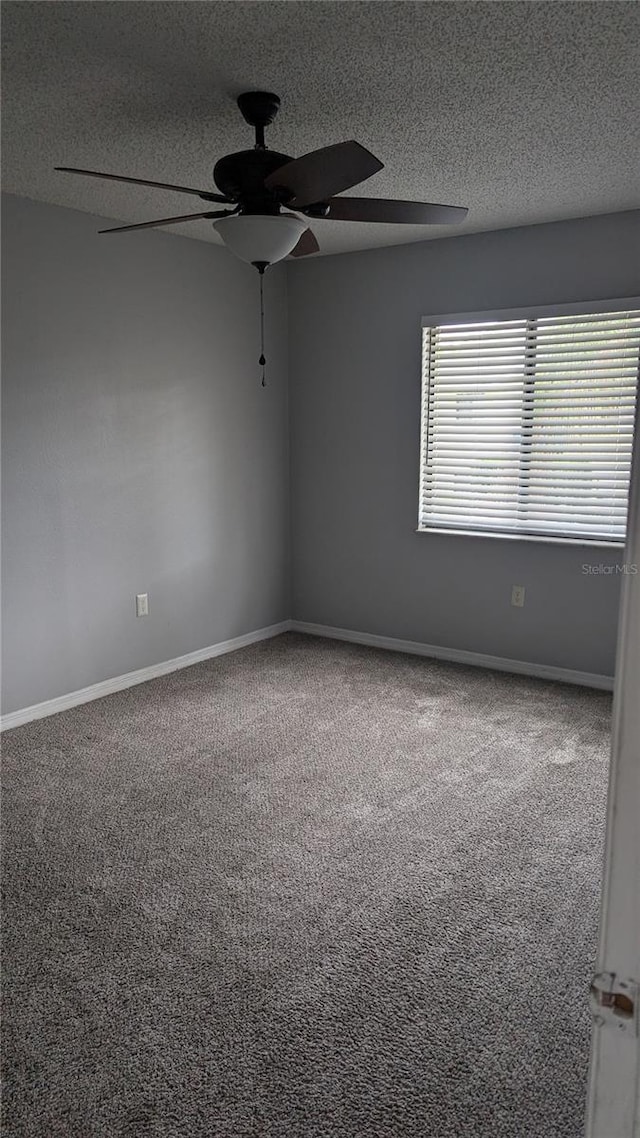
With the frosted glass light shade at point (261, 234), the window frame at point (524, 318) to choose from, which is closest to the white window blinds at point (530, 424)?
the window frame at point (524, 318)

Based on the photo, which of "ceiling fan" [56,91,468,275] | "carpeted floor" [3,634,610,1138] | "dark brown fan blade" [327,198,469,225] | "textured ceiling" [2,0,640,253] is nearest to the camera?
"carpeted floor" [3,634,610,1138]

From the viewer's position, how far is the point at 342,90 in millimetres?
2277

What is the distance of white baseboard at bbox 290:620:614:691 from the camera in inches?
160

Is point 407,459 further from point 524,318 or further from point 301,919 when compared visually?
point 301,919

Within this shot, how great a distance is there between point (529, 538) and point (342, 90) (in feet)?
8.08

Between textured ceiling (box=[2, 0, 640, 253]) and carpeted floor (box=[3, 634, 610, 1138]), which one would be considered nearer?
carpeted floor (box=[3, 634, 610, 1138])

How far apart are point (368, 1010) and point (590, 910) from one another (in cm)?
77

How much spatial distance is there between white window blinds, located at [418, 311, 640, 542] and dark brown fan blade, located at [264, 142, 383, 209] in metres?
2.09

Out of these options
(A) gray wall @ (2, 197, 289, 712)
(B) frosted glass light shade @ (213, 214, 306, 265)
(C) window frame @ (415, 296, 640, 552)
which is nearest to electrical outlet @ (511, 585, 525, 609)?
(C) window frame @ (415, 296, 640, 552)

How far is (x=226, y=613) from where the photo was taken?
4.66 m

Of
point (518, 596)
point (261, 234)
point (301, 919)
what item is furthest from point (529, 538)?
point (301, 919)

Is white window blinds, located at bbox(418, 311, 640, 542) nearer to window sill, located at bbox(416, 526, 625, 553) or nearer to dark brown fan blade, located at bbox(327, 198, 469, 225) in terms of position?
window sill, located at bbox(416, 526, 625, 553)

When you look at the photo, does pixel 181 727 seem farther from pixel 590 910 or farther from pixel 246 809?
pixel 590 910

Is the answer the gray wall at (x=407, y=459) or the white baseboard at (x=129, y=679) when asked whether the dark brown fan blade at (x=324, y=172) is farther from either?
the white baseboard at (x=129, y=679)
